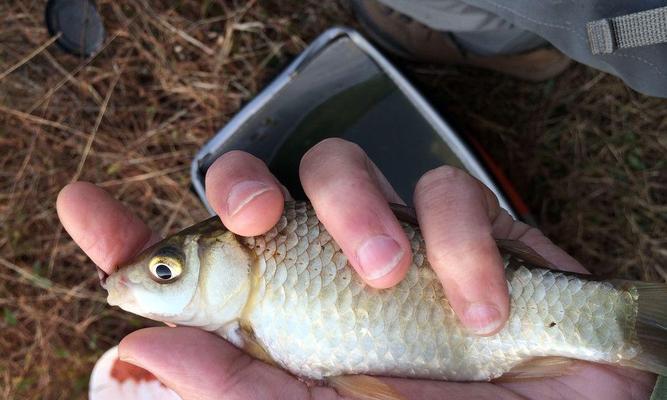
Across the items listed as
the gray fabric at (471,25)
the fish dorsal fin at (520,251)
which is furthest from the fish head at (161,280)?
the gray fabric at (471,25)

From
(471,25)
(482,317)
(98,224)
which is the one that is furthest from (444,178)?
(471,25)

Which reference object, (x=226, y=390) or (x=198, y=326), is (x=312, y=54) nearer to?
(x=198, y=326)

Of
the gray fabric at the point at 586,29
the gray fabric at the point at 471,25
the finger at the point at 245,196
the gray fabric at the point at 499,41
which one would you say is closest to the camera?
the finger at the point at 245,196

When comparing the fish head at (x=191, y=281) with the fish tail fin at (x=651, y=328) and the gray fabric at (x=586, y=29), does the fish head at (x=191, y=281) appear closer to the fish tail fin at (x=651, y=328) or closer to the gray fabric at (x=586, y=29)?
the fish tail fin at (x=651, y=328)

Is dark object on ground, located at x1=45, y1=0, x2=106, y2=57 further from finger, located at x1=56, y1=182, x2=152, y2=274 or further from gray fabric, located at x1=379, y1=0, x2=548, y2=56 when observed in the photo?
finger, located at x1=56, y1=182, x2=152, y2=274

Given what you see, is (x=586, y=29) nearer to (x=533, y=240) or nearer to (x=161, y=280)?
(x=533, y=240)

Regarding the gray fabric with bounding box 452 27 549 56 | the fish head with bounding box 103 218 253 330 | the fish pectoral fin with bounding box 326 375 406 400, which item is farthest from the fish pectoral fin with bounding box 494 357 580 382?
the gray fabric with bounding box 452 27 549 56

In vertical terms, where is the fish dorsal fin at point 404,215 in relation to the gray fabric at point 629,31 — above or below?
below
